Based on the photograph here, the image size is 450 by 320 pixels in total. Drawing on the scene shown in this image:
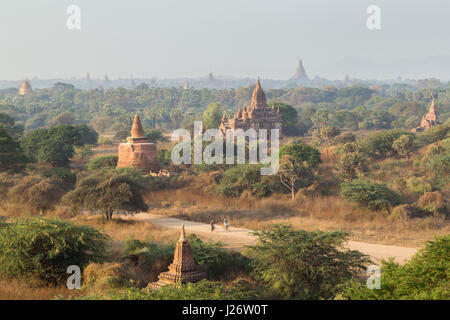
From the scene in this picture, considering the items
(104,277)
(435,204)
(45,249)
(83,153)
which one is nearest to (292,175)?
(435,204)

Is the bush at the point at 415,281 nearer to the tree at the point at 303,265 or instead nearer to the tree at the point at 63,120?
the tree at the point at 303,265

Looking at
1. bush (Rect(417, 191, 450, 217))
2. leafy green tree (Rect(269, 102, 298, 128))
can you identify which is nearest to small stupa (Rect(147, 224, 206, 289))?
bush (Rect(417, 191, 450, 217))

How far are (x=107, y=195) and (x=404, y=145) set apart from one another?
2800 centimetres

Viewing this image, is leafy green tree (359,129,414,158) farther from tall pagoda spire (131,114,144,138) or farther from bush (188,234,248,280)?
bush (188,234,248,280)

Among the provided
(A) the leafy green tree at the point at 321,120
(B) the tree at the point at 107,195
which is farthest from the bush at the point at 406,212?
(A) the leafy green tree at the point at 321,120

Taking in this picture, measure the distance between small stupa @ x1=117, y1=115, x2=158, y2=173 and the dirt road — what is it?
827cm

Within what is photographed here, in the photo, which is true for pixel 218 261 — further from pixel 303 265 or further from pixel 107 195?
pixel 107 195

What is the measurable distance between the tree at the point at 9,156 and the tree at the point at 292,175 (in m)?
18.3

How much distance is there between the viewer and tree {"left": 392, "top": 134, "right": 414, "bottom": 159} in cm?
4441

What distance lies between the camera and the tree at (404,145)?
44.4m

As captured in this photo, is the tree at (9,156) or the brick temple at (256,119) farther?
the brick temple at (256,119)
